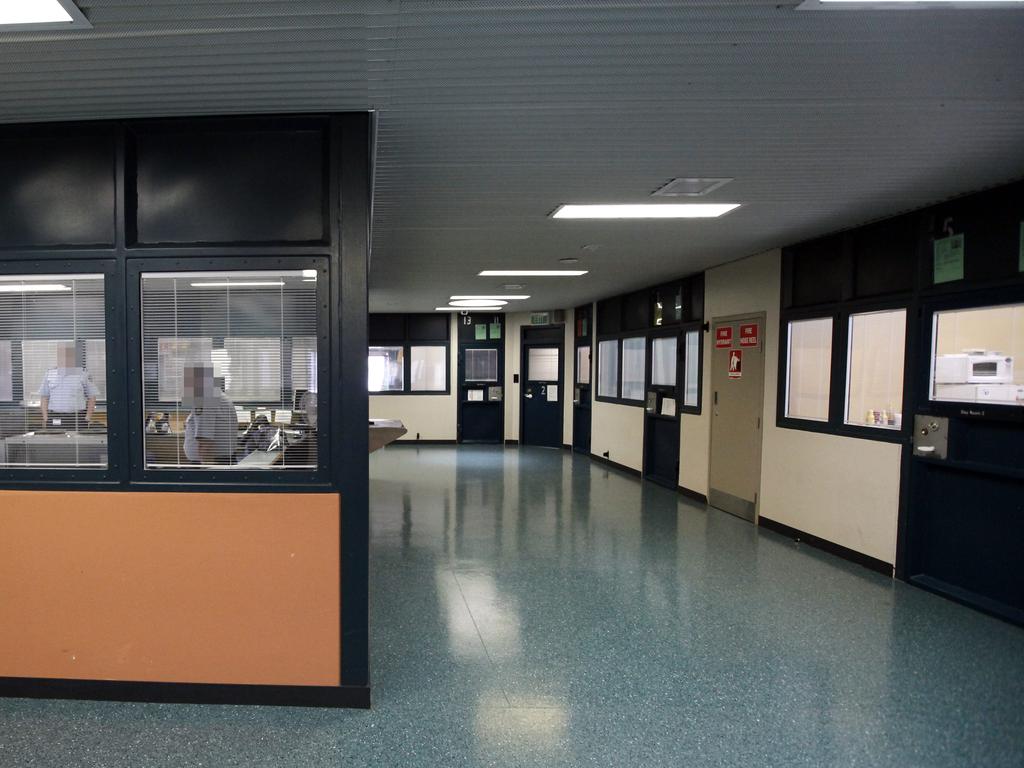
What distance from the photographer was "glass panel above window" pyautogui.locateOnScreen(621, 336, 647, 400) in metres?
8.70

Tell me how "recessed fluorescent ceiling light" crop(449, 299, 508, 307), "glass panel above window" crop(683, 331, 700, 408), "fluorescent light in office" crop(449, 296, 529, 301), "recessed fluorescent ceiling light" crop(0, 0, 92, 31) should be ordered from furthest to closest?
"recessed fluorescent ceiling light" crop(449, 299, 508, 307) → "fluorescent light in office" crop(449, 296, 529, 301) → "glass panel above window" crop(683, 331, 700, 408) → "recessed fluorescent ceiling light" crop(0, 0, 92, 31)

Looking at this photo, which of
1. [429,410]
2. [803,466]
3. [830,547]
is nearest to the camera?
[830,547]

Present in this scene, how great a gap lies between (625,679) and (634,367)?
6297 millimetres

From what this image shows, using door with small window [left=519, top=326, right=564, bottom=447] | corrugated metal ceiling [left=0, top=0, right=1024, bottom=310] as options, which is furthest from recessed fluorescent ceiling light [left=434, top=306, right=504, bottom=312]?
corrugated metal ceiling [left=0, top=0, right=1024, bottom=310]

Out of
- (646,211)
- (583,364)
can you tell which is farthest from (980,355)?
(583,364)

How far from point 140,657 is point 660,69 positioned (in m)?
3.22

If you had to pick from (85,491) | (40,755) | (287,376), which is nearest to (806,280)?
(287,376)

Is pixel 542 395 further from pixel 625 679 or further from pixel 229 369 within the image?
pixel 229 369

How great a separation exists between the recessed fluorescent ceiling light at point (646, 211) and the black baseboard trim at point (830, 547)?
108 inches

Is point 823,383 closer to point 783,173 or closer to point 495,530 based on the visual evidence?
point 783,173

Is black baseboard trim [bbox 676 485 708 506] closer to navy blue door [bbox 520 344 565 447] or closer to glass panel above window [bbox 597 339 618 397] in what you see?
glass panel above window [bbox 597 339 618 397]

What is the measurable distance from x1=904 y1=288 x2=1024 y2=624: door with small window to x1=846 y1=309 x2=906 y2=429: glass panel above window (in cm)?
29

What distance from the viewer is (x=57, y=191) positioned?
281 cm

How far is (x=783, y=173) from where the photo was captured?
11.4 feet
